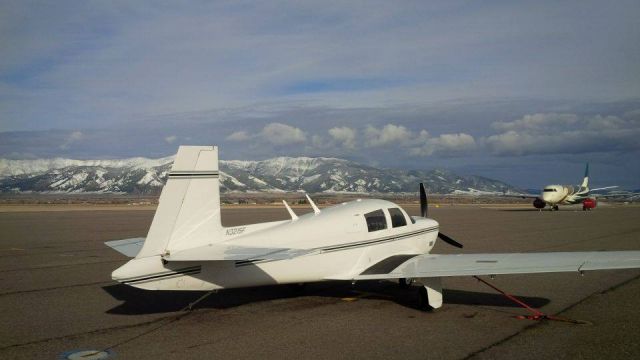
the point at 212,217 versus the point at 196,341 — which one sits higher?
the point at 212,217

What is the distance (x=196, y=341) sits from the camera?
23.5ft

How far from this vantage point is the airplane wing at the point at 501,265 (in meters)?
8.45

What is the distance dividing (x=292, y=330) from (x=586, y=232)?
2267cm

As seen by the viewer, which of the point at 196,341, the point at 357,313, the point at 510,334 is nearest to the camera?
the point at 196,341

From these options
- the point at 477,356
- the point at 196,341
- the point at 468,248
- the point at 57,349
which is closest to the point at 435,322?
the point at 477,356

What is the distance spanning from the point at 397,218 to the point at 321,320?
128 inches

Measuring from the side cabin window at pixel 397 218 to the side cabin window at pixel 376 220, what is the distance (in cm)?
29

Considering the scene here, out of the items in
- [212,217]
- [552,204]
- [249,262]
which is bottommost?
[552,204]

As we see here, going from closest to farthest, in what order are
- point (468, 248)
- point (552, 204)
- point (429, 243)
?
point (429, 243), point (468, 248), point (552, 204)

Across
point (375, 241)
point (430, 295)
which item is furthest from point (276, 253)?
point (430, 295)

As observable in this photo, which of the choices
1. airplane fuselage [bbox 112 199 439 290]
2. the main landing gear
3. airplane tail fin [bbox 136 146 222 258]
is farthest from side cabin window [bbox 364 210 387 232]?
airplane tail fin [bbox 136 146 222 258]

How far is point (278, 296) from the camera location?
1035cm

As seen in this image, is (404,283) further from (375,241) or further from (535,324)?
(535,324)

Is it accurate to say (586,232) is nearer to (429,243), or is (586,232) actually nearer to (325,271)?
(429,243)
